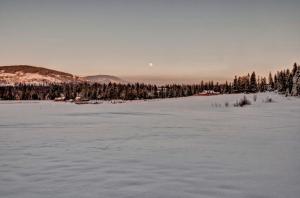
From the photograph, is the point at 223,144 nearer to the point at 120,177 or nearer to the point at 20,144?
the point at 120,177

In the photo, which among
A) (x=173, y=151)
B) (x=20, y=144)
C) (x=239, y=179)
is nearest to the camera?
(x=239, y=179)

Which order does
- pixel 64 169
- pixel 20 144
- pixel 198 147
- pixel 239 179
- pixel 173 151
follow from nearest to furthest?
1. pixel 239 179
2. pixel 64 169
3. pixel 173 151
4. pixel 198 147
5. pixel 20 144

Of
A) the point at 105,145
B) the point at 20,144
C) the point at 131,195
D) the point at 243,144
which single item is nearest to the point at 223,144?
the point at 243,144

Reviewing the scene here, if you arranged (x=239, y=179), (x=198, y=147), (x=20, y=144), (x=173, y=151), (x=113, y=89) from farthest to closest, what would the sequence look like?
(x=113, y=89) → (x=20, y=144) → (x=198, y=147) → (x=173, y=151) → (x=239, y=179)

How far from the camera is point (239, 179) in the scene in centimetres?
586

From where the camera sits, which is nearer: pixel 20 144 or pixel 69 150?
pixel 69 150

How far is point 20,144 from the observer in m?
10.5

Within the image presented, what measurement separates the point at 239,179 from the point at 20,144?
767 centimetres

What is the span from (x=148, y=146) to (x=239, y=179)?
14.6 ft

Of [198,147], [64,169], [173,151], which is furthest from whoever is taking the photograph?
[198,147]

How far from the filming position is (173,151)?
355 inches

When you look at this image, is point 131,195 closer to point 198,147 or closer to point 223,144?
point 198,147

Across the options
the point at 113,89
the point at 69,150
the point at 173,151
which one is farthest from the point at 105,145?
the point at 113,89

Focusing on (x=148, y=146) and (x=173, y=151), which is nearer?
(x=173, y=151)
